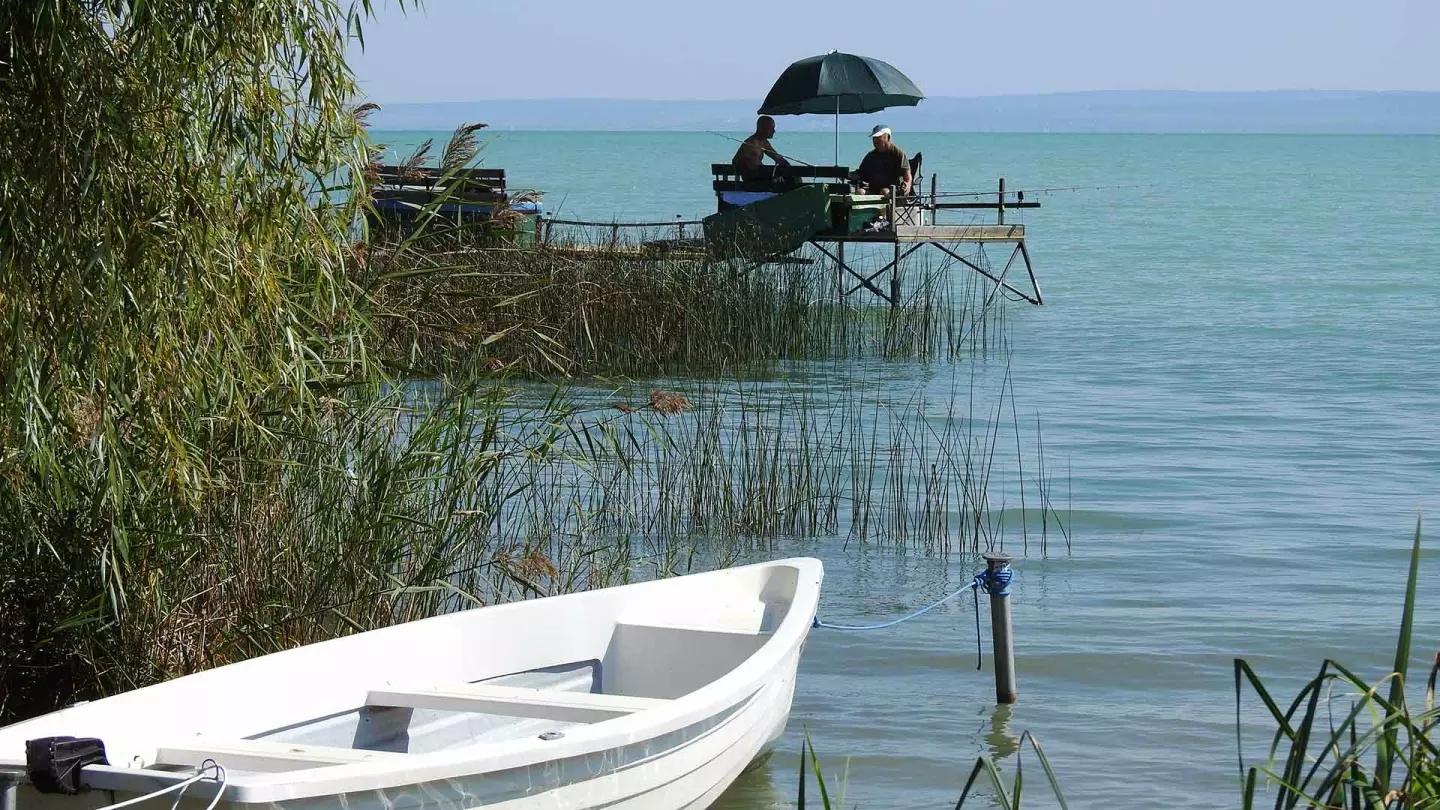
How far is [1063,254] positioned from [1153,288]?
892cm

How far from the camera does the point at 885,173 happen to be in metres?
15.5

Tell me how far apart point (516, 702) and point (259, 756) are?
2.65ft

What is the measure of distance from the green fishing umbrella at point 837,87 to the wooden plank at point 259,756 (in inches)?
504

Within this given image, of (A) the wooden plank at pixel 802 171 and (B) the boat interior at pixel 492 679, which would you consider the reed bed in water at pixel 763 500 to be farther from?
(A) the wooden plank at pixel 802 171

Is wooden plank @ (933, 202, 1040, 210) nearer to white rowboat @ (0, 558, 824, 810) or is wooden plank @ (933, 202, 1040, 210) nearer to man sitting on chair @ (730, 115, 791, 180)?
man sitting on chair @ (730, 115, 791, 180)

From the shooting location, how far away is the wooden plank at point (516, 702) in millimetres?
4238

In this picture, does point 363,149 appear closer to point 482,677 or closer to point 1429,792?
point 482,677

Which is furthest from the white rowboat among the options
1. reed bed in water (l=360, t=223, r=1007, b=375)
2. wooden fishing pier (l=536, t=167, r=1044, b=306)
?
Answer: wooden fishing pier (l=536, t=167, r=1044, b=306)

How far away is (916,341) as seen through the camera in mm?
15234

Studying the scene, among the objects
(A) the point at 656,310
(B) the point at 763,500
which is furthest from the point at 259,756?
(A) the point at 656,310

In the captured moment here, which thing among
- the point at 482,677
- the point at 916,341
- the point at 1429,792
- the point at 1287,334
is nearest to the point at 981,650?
the point at 482,677

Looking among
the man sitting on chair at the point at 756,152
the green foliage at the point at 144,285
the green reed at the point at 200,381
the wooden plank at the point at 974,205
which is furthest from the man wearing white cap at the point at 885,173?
the green foliage at the point at 144,285

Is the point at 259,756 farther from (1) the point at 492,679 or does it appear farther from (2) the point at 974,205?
(2) the point at 974,205

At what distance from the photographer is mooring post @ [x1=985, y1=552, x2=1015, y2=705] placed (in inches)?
212
